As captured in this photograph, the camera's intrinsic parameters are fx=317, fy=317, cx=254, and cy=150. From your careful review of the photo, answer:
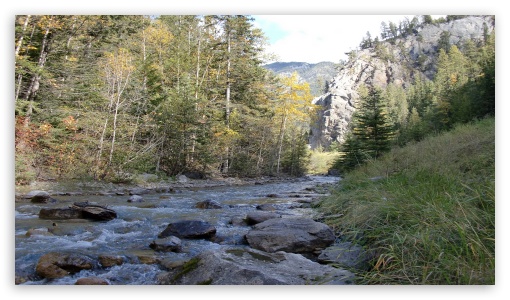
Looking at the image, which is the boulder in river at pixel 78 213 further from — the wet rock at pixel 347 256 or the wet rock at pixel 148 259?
the wet rock at pixel 347 256

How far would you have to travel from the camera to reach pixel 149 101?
13.4 metres

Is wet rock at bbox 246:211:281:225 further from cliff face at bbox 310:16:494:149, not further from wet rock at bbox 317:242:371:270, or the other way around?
cliff face at bbox 310:16:494:149

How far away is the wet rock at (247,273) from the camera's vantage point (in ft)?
8.96

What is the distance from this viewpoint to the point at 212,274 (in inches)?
109

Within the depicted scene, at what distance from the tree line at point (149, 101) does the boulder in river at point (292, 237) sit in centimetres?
336

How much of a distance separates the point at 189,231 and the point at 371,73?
28773mm

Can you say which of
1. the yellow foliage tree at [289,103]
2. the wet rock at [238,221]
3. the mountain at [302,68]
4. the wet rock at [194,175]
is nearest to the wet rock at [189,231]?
the wet rock at [238,221]

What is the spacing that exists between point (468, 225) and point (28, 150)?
18.9 feet

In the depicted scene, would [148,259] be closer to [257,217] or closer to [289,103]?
[257,217]

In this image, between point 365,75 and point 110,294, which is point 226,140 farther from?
Answer: point 365,75

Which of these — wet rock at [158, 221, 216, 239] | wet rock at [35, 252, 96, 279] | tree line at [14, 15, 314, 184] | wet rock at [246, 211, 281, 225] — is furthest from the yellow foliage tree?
wet rock at [35, 252, 96, 279]

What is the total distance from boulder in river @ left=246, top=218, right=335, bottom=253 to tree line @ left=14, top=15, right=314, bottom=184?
3.36 meters

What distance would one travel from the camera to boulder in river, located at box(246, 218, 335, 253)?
364 centimetres

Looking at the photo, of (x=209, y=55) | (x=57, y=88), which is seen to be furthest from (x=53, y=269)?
(x=209, y=55)
